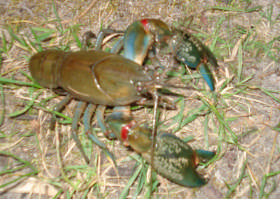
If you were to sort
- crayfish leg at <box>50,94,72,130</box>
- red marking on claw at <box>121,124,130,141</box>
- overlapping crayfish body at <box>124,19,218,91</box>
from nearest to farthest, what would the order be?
red marking on claw at <box>121,124,130,141</box> < overlapping crayfish body at <box>124,19,218,91</box> < crayfish leg at <box>50,94,72,130</box>

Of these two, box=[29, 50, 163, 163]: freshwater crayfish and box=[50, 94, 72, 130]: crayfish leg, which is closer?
box=[29, 50, 163, 163]: freshwater crayfish

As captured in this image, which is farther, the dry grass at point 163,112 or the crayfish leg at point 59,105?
the crayfish leg at point 59,105

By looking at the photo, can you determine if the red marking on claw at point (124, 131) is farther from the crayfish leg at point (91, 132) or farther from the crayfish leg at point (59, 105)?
the crayfish leg at point (59, 105)

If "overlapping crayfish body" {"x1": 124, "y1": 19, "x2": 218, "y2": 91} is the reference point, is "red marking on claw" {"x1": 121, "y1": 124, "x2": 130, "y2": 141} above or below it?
below

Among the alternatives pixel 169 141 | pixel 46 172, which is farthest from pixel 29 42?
pixel 169 141

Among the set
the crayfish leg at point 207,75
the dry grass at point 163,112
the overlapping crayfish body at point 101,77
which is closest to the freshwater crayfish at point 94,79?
the overlapping crayfish body at point 101,77

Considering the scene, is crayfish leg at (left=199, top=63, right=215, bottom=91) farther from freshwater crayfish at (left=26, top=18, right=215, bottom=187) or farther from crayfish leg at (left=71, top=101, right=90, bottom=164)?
crayfish leg at (left=71, top=101, right=90, bottom=164)

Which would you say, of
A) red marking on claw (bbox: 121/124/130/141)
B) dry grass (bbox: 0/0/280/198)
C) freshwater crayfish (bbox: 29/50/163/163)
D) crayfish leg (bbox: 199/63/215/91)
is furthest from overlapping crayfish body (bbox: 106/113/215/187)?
crayfish leg (bbox: 199/63/215/91)
